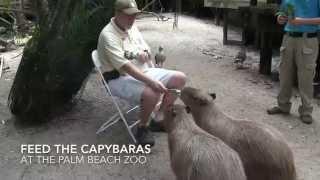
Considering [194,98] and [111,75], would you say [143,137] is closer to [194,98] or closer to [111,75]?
[111,75]

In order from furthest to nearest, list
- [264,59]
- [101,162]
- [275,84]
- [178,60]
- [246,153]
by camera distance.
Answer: [178,60], [264,59], [275,84], [101,162], [246,153]

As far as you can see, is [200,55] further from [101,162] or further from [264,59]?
[101,162]

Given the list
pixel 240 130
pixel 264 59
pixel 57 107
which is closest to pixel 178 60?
pixel 264 59

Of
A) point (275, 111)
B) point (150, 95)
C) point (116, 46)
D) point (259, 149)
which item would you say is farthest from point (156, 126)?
point (275, 111)

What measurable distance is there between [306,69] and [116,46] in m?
2.32

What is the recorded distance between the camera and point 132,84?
4.73 meters

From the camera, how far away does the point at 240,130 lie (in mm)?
3861

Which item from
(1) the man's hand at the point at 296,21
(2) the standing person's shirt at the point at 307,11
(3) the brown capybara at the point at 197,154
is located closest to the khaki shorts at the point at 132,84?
(3) the brown capybara at the point at 197,154

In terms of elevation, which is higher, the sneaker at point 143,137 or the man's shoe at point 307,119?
the sneaker at point 143,137

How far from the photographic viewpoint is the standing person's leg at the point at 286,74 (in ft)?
19.1

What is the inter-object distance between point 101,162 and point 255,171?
5.01 feet

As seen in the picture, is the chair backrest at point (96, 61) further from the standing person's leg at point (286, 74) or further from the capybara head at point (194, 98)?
the standing person's leg at point (286, 74)

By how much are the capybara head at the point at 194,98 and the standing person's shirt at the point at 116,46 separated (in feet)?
2.15

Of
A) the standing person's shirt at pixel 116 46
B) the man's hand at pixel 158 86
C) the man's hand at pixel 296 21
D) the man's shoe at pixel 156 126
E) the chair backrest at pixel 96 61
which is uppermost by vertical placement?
the man's hand at pixel 296 21
